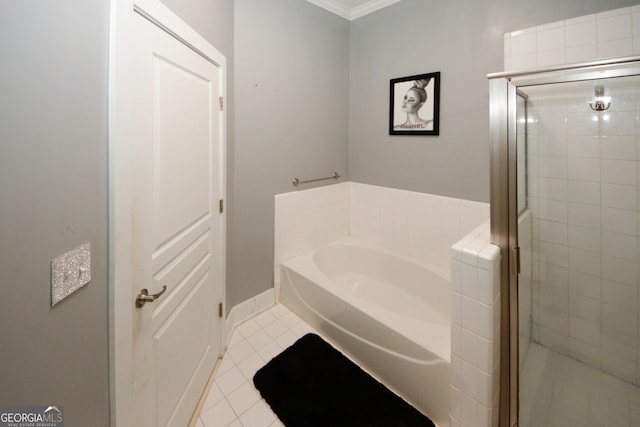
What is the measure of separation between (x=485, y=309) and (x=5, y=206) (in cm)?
151

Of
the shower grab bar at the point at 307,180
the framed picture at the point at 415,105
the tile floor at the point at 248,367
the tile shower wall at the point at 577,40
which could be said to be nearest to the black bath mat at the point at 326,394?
the tile floor at the point at 248,367

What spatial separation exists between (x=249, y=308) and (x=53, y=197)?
187 cm

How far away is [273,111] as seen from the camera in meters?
2.29

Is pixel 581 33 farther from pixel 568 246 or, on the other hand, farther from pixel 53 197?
pixel 53 197

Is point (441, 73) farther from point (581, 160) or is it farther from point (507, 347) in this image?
point (507, 347)

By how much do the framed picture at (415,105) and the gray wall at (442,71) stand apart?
0.05 metres

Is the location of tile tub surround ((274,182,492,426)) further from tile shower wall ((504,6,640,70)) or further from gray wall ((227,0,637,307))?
tile shower wall ((504,6,640,70))

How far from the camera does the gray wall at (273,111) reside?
2.10 meters

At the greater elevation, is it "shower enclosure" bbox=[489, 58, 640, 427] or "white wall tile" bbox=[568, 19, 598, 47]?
"white wall tile" bbox=[568, 19, 598, 47]

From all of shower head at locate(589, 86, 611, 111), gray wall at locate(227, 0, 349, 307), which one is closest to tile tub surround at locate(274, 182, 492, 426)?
gray wall at locate(227, 0, 349, 307)

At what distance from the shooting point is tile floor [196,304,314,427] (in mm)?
1490

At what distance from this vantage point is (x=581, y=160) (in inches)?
66.5

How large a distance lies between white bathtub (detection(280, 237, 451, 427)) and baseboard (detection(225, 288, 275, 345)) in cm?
13

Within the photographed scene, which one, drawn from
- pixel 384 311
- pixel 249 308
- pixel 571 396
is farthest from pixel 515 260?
pixel 249 308
